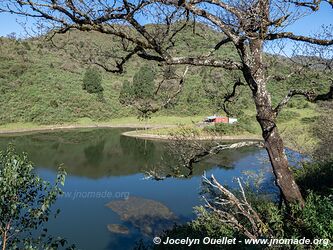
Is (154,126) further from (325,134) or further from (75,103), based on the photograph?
(325,134)

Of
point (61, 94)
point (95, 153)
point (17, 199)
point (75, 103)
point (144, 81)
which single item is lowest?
point (95, 153)

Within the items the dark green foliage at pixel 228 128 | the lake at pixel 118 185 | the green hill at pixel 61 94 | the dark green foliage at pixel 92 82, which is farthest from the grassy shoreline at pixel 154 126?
the dark green foliage at pixel 92 82

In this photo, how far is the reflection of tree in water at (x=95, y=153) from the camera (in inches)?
877

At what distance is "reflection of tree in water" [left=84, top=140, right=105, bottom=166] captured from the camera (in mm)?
22266

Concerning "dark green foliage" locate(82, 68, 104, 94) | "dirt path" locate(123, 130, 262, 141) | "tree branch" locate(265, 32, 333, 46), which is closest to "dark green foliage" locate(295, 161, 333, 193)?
"tree branch" locate(265, 32, 333, 46)

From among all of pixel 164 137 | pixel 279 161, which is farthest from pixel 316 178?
pixel 164 137

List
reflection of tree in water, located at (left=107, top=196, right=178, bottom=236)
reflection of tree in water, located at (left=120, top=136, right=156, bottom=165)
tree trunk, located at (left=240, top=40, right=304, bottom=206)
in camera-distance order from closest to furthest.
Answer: tree trunk, located at (left=240, top=40, right=304, bottom=206), reflection of tree in water, located at (left=107, top=196, right=178, bottom=236), reflection of tree in water, located at (left=120, top=136, right=156, bottom=165)

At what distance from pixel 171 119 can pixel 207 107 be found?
507 cm

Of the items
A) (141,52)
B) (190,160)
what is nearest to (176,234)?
(190,160)

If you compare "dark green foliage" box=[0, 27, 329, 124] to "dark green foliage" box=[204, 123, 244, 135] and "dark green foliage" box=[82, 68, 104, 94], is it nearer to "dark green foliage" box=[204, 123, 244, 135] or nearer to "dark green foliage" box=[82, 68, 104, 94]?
"dark green foliage" box=[82, 68, 104, 94]

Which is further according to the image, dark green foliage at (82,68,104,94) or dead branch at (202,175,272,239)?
dark green foliage at (82,68,104,94)

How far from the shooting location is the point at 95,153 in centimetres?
2466

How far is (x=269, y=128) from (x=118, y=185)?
1357 centimetres

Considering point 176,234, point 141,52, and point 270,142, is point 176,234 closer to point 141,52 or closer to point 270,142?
point 270,142
